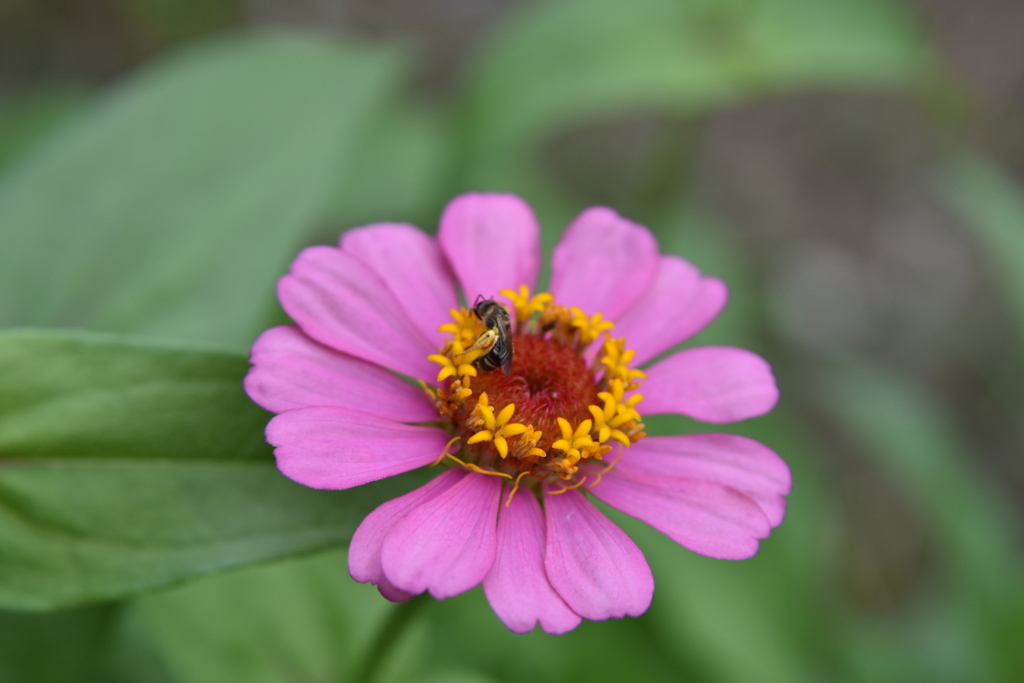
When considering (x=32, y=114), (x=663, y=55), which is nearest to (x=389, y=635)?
(x=663, y=55)

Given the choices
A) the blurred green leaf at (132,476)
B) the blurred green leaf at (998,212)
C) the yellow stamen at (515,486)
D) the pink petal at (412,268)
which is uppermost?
the blurred green leaf at (998,212)

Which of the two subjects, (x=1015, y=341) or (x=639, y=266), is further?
(x=1015, y=341)

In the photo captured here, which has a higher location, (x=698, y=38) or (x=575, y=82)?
(x=698, y=38)

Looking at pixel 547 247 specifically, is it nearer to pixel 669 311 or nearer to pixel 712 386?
pixel 669 311

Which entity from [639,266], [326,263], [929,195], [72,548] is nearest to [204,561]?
[72,548]

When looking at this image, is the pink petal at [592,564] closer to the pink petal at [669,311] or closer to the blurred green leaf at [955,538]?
the pink petal at [669,311]

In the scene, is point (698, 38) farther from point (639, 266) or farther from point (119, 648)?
point (119, 648)

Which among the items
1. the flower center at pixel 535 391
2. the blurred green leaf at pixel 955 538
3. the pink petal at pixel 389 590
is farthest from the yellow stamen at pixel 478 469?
the blurred green leaf at pixel 955 538
